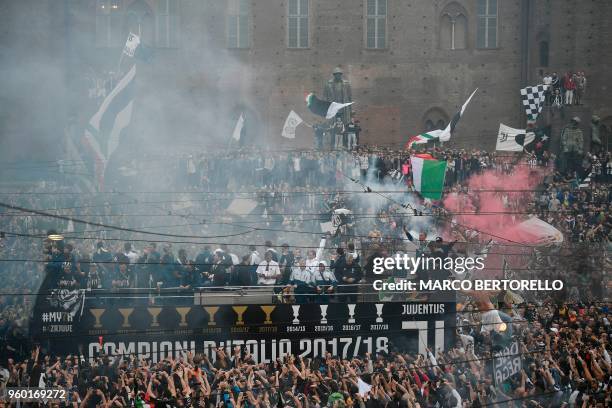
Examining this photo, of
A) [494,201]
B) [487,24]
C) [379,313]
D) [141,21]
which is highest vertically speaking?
[141,21]

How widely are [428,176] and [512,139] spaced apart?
285 inches

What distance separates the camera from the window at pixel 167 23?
40094mm

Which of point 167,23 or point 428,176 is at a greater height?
point 167,23

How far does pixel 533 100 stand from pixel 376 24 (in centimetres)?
673

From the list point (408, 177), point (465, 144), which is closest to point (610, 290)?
point (408, 177)

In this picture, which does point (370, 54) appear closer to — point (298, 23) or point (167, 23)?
point (298, 23)

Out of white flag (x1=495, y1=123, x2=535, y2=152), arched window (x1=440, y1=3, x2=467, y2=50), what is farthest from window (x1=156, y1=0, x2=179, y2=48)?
white flag (x1=495, y1=123, x2=535, y2=152)

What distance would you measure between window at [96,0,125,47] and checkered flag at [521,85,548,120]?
13.3 metres

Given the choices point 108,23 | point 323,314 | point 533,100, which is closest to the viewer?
point 323,314

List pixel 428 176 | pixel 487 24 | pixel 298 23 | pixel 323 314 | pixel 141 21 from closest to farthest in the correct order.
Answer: pixel 323 314 → pixel 428 176 → pixel 141 21 → pixel 298 23 → pixel 487 24

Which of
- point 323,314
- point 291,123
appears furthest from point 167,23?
point 323,314

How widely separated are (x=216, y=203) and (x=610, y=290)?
9.76 metres

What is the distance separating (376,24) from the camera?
1629 inches

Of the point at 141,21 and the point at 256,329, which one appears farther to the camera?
the point at 141,21
